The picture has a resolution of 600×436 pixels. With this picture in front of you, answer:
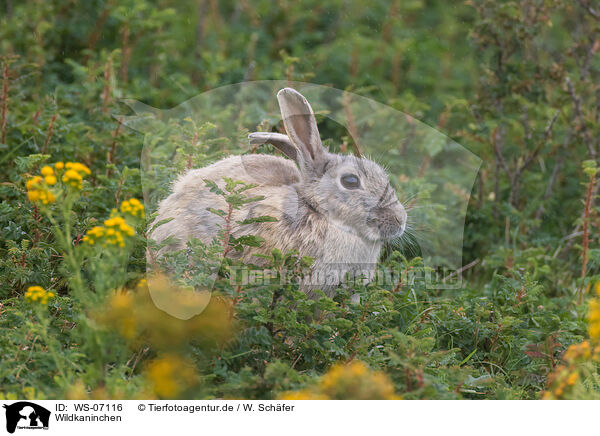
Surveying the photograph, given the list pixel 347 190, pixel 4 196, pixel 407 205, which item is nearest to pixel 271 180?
pixel 347 190

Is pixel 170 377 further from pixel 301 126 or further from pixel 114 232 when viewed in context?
pixel 301 126

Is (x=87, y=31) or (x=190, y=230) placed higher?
(x=87, y=31)

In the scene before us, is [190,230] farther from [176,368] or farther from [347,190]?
[176,368]

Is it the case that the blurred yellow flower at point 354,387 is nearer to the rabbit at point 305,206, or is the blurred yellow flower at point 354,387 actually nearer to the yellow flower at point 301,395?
the yellow flower at point 301,395

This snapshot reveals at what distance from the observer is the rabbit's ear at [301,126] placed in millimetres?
4273

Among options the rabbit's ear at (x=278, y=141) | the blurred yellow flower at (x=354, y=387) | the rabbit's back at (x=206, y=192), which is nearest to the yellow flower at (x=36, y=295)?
the rabbit's back at (x=206, y=192)

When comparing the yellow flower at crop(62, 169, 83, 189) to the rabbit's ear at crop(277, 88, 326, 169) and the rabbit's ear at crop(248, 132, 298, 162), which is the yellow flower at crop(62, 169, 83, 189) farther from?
the rabbit's ear at crop(248, 132, 298, 162)

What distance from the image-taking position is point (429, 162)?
667 cm

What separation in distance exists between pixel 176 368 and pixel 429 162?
3.92m

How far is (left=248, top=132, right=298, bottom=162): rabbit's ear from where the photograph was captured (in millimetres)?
4594

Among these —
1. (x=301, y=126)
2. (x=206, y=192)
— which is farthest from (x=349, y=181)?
(x=206, y=192)
